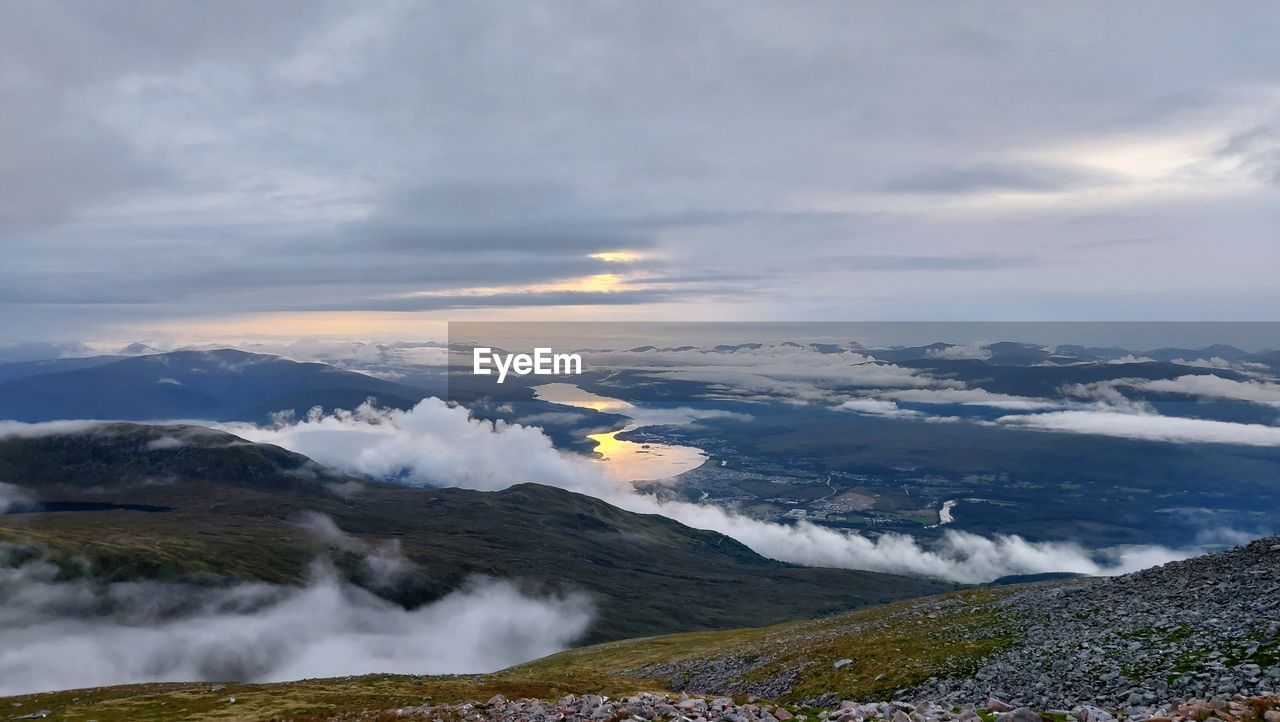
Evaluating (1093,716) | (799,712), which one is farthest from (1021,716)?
(799,712)

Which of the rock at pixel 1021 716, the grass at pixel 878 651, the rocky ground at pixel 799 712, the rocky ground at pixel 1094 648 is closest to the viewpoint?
the rocky ground at pixel 799 712

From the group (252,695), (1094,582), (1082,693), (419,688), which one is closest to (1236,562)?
(1094,582)

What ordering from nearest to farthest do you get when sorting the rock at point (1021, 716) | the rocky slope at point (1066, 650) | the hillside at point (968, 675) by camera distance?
the rock at point (1021, 716) < the hillside at point (968, 675) < the rocky slope at point (1066, 650)

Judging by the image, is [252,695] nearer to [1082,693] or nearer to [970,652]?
[970,652]

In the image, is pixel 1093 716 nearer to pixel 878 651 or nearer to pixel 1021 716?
pixel 1021 716

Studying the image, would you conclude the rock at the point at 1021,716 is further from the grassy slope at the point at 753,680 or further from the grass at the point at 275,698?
the grass at the point at 275,698

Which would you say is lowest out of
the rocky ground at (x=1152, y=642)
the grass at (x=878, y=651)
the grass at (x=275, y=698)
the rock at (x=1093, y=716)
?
the grass at (x=275, y=698)

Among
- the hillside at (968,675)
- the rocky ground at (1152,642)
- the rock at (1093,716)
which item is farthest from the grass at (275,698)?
the rock at (1093,716)

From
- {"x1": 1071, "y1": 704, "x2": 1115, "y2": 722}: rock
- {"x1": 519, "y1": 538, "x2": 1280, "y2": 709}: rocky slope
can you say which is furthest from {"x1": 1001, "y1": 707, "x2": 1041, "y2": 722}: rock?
{"x1": 519, "y1": 538, "x2": 1280, "y2": 709}: rocky slope
